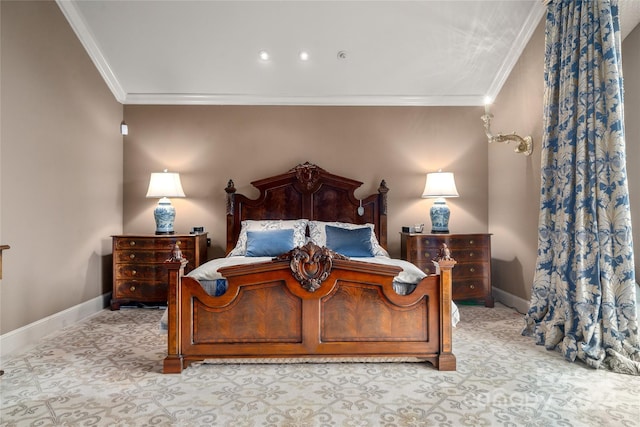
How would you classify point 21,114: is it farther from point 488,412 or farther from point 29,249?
point 488,412

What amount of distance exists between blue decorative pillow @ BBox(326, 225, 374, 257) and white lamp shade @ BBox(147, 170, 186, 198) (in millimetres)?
1932

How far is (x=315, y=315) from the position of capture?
2.47 m

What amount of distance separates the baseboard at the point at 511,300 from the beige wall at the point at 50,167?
4.65m

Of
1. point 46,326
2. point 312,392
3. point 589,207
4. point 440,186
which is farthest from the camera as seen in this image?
point 440,186

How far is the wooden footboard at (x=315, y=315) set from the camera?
246cm

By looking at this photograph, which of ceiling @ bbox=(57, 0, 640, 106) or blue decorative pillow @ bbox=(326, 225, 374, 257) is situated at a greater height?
ceiling @ bbox=(57, 0, 640, 106)

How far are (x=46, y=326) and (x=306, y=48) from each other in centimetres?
370

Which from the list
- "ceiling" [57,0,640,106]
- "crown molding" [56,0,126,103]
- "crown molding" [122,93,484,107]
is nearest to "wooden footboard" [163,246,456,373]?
"ceiling" [57,0,640,106]

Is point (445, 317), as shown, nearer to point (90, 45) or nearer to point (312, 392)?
point (312, 392)

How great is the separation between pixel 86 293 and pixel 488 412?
12.9 ft

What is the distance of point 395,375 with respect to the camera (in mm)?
2379

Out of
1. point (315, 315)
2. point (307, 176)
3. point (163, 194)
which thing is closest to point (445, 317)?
point (315, 315)

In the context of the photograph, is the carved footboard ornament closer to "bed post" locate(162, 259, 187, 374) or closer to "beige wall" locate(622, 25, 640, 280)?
"bed post" locate(162, 259, 187, 374)

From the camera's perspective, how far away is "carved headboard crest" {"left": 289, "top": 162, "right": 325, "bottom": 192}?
4.48m
